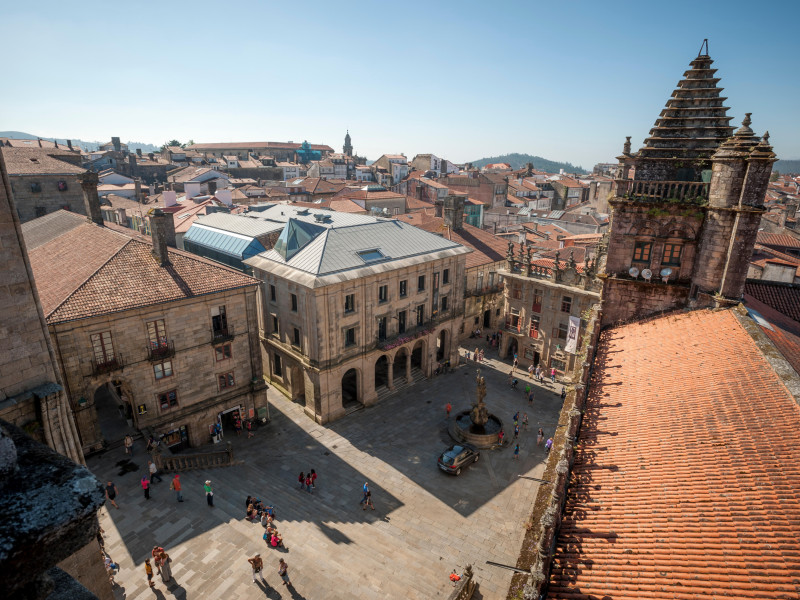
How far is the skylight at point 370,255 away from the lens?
130 ft

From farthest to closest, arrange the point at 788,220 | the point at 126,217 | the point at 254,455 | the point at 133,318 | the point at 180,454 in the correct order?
the point at 788,220
the point at 126,217
the point at 254,455
the point at 180,454
the point at 133,318

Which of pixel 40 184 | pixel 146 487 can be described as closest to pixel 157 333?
pixel 146 487

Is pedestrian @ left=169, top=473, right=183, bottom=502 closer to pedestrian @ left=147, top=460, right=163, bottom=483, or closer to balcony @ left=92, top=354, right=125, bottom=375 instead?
pedestrian @ left=147, top=460, right=163, bottom=483

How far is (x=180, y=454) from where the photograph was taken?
30688 millimetres

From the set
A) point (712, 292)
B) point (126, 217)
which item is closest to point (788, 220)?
point (712, 292)

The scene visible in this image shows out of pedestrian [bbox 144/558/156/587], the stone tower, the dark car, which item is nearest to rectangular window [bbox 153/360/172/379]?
pedestrian [bbox 144/558/156/587]

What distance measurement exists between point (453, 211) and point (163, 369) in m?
39.2

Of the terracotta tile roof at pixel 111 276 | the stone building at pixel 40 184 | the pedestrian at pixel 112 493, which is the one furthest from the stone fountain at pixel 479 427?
the stone building at pixel 40 184

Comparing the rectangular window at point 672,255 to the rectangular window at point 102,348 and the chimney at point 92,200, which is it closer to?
the rectangular window at point 102,348

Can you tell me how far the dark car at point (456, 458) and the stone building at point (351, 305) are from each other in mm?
10271

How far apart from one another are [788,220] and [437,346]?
71241 mm

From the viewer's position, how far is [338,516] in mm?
28281

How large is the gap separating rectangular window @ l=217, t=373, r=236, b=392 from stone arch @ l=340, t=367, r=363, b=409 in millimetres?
9328

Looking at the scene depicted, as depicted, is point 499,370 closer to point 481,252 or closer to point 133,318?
point 481,252
